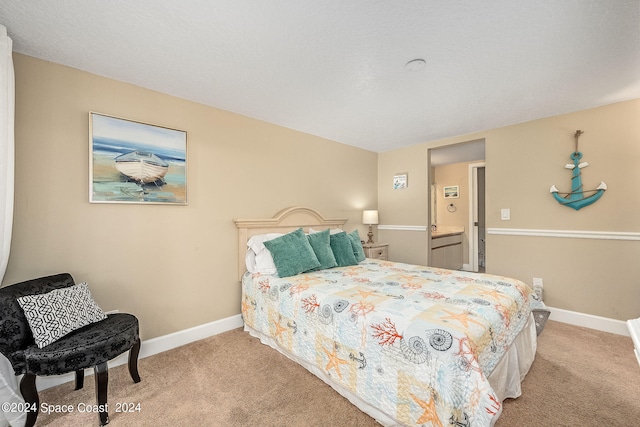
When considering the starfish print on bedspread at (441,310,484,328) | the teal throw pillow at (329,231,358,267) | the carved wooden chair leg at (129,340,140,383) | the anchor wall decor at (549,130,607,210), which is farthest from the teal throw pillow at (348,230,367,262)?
the anchor wall decor at (549,130,607,210)

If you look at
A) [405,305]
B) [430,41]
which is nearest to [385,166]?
[430,41]

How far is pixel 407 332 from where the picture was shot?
142 centimetres

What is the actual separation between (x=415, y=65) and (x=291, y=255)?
192 cm

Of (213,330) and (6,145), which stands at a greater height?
(6,145)

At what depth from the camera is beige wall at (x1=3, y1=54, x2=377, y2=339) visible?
186 cm

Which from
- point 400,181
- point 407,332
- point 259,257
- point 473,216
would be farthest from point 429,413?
point 473,216

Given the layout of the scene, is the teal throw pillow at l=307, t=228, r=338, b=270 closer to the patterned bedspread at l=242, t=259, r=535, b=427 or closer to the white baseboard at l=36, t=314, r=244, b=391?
the patterned bedspread at l=242, t=259, r=535, b=427

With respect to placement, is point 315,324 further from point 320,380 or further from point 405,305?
point 405,305

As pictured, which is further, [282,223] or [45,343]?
[282,223]

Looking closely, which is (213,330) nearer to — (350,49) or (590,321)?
(350,49)

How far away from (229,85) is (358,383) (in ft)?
8.08

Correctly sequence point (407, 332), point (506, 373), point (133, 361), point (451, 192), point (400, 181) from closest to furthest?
1. point (407, 332)
2. point (506, 373)
3. point (133, 361)
4. point (400, 181)
5. point (451, 192)

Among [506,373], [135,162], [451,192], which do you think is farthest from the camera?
[451,192]

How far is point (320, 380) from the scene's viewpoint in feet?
6.31
